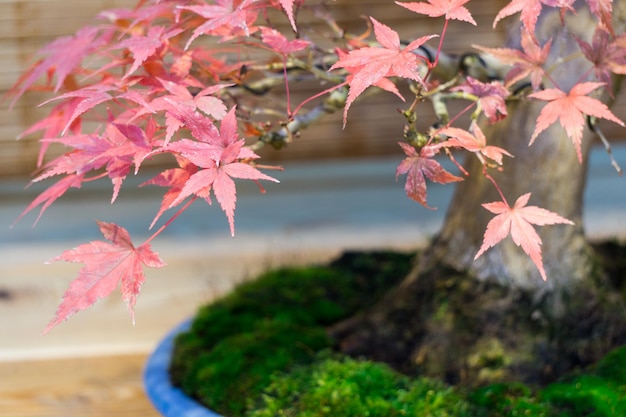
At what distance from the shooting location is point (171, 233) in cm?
231

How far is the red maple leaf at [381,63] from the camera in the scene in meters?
0.59

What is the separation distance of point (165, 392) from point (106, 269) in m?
0.35

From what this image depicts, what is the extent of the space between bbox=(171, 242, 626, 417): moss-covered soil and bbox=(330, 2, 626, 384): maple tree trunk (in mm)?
45

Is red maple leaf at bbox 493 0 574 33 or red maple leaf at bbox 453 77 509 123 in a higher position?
red maple leaf at bbox 493 0 574 33

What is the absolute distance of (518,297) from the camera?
1.03 m

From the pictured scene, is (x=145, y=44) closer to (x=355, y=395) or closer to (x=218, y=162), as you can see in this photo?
(x=218, y=162)

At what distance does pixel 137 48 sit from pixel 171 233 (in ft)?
5.41

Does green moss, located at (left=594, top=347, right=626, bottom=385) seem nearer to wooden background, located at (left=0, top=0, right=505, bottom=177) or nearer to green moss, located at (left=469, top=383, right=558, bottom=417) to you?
green moss, located at (left=469, top=383, right=558, bottom=417)

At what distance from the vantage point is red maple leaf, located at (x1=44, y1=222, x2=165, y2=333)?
25.1 inches

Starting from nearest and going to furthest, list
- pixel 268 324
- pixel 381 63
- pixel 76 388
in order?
pixel 381 63 < pixel 268 324 < pixel 76 388

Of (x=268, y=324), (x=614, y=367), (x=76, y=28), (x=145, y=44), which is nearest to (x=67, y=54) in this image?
(x=145, y=44)

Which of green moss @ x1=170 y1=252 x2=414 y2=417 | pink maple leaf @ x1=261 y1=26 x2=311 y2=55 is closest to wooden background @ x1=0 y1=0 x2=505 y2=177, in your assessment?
green moss @ x1=170 y1=252 x2=414 y2=417

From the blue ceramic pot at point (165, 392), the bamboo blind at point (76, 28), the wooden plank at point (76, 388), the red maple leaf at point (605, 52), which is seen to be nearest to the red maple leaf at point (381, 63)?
the red maple leaf at point (605, 52)

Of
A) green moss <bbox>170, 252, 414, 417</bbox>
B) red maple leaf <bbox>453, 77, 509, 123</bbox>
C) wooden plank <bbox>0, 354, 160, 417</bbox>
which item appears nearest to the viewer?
red maple leaf <bbox>453, 77, 509, 123</bbox>
